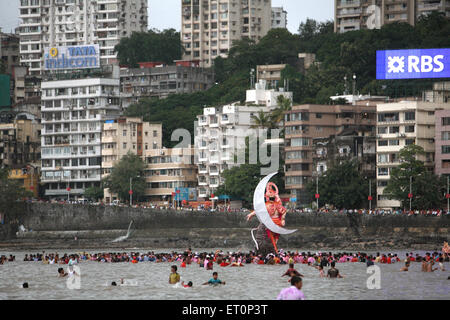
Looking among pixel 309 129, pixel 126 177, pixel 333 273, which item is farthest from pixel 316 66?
pixel 333 273

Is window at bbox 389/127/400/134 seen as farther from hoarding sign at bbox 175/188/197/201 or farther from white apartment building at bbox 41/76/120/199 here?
white apartment building at bbox 41/76/120/199

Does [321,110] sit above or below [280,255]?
above

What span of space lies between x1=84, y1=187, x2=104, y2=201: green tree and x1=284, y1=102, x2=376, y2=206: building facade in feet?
93.8

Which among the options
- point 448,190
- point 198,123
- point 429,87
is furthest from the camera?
point 198,123

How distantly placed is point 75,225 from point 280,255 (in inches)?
2080

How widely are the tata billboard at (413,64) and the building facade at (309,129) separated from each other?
23.8ft

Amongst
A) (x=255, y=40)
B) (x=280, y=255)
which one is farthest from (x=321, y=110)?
(x=255, y=40)

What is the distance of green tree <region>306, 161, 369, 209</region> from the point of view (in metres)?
106

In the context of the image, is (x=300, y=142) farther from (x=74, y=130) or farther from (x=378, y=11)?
(x=378, y=11)

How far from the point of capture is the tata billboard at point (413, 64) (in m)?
110

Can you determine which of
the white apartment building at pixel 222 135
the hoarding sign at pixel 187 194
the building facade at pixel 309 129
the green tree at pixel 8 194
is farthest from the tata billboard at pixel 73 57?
the building facade at pixel 309 129

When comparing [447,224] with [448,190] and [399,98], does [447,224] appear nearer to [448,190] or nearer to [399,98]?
[448,190]

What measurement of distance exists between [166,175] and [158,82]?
3222 centimetres
